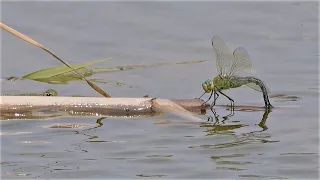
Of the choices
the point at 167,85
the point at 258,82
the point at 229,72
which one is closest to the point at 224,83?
the point at 229,72

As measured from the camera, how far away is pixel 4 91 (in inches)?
229

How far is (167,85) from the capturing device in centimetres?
596

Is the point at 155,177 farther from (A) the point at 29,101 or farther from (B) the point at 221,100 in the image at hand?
(B) the point at 221,100

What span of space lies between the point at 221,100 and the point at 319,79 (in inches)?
31.3

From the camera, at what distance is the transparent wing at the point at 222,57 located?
562cm

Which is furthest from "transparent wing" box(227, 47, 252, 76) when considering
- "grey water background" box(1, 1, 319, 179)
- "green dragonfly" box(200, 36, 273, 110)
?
"grey water background" box(1, 1, 319, 179)

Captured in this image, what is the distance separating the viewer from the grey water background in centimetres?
428

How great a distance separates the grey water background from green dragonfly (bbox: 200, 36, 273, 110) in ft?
0.41

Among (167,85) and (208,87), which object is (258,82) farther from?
(167,85)

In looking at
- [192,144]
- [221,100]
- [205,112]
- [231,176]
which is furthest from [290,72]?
[231,176]

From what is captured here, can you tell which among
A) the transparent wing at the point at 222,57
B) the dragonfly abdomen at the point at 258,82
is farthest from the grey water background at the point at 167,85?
the transparent wing at the point at 222,57

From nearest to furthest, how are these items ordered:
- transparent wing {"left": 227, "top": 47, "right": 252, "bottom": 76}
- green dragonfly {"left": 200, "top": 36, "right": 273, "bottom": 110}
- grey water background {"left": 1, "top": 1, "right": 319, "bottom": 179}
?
1. grey water background {"left": 1, "top": 1, "right": 319, "bottom": 179}
2. green dragonfly {"left": 200, "top": 36, "right": 273, "bottom": 110}
3. transparent wing {"left": 227, "top": 47, "right": 252, "bottom": 76}

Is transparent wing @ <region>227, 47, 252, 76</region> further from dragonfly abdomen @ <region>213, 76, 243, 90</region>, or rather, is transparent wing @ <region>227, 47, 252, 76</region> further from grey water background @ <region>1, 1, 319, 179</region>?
grey water background @ <region>1, 1, 319, 179</region>

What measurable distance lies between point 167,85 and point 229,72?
1.75 feet
